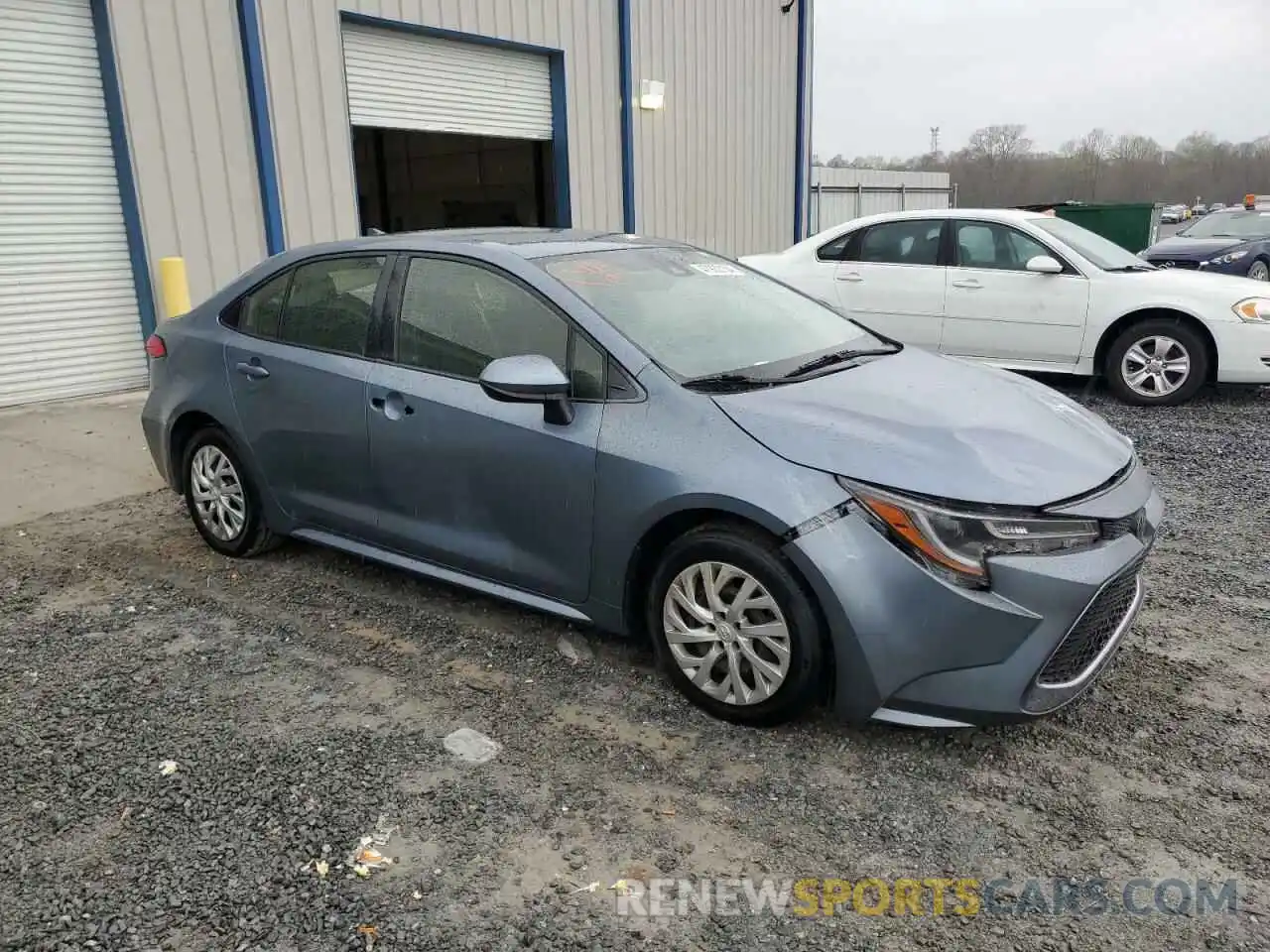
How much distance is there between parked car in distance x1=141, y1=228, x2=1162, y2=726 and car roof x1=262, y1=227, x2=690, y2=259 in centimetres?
2

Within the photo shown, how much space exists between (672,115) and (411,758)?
12.0 m

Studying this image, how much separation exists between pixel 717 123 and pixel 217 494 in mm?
11312

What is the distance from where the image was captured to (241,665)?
3.73m

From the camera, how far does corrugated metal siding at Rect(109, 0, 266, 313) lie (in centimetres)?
831

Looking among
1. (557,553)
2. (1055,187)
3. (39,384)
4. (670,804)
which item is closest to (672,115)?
(39,384)

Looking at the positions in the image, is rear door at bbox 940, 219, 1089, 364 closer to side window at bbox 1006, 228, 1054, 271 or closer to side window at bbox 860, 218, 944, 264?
side window at bbox 1006, 228, 1054, 271

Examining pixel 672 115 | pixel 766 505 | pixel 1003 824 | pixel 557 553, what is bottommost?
pixel 1003 824

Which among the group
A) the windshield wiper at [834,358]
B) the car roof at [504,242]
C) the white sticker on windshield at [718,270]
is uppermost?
the car roof at [504,242]

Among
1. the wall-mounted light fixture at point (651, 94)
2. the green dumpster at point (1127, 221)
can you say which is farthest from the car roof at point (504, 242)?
the green dumpster at point (1127, 221)

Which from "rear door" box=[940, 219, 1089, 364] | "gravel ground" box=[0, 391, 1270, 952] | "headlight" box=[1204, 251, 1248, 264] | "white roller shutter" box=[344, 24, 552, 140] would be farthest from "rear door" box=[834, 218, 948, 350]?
"headlight" box=[1204, 251, 1248, 264]

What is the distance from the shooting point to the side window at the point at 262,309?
175 inches

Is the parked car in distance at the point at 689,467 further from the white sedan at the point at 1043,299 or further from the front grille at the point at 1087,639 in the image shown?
the white sedan at the point at 1043,299

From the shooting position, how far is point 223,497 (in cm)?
471

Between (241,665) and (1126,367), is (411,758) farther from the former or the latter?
(1126,367)
